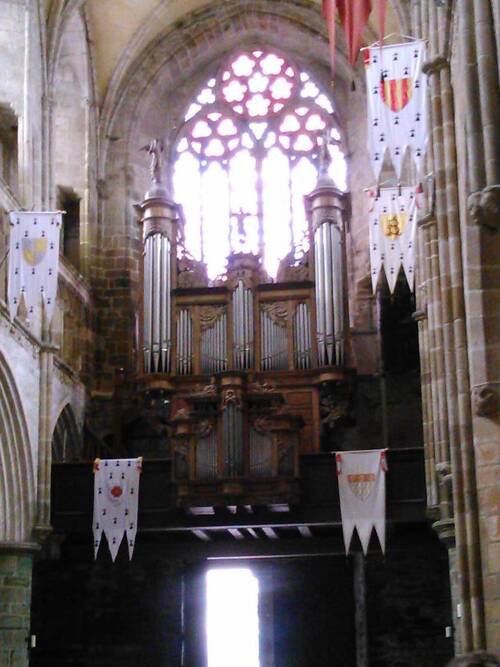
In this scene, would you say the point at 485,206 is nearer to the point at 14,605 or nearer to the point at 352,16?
the point at 352,16

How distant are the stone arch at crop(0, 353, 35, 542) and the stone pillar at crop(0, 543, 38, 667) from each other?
10.3 inches

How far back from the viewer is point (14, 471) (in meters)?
22.0

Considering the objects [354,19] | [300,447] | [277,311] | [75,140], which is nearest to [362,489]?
[300,447]

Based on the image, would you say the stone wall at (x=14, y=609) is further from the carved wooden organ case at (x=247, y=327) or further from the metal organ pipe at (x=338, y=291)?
the metal organ pipe at (x=338, y=291)

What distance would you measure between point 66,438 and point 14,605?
4509 millimetres

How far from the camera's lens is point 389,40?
26.2 m

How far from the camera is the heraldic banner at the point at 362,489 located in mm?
21266

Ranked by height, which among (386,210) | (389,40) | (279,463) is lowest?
(279,463)

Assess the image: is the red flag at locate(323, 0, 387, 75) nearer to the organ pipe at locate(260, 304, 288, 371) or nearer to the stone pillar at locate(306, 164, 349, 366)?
the stone pillar at locate(306, 164, 349, 366)

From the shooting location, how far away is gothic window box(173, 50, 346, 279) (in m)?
28.9

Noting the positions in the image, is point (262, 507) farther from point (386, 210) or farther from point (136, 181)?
point (136, 181)

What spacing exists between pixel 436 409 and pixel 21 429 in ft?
23.6

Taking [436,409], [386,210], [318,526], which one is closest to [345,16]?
[386,210]

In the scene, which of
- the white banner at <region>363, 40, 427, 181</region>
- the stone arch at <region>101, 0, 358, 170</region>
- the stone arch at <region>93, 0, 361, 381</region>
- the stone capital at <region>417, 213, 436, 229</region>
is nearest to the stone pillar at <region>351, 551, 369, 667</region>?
the stone arch at <region>93, 0, 361, 381</region>
